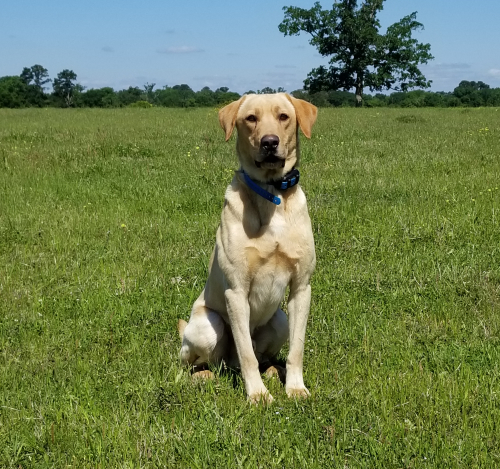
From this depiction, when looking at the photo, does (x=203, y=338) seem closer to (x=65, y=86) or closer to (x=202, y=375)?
(x=202, y=375)

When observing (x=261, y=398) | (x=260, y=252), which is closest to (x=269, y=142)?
(x=260, y=252)

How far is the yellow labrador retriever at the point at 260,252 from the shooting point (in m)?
3.42

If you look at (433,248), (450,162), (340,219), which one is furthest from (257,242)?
(450,162)

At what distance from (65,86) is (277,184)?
95513 millimetres

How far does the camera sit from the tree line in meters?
55.6

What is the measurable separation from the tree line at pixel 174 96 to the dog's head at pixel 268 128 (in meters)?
49.8

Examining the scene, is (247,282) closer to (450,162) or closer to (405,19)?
(450,162)

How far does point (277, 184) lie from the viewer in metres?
3.64

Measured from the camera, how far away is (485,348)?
3.73 meters

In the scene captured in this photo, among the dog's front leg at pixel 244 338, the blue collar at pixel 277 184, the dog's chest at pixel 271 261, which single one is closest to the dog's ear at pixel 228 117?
the blue collar at pixel 277 184

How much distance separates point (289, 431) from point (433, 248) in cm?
336

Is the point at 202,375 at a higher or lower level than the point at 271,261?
lower

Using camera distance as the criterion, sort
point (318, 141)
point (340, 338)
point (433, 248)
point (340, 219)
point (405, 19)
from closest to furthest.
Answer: point (340, 338)
point (433, 248)
point (340, 219)
point (318, 141)
point (405, 19)

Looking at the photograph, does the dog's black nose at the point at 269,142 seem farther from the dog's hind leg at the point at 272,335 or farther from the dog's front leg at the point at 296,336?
the dog's hind leg at the point at 272,335
